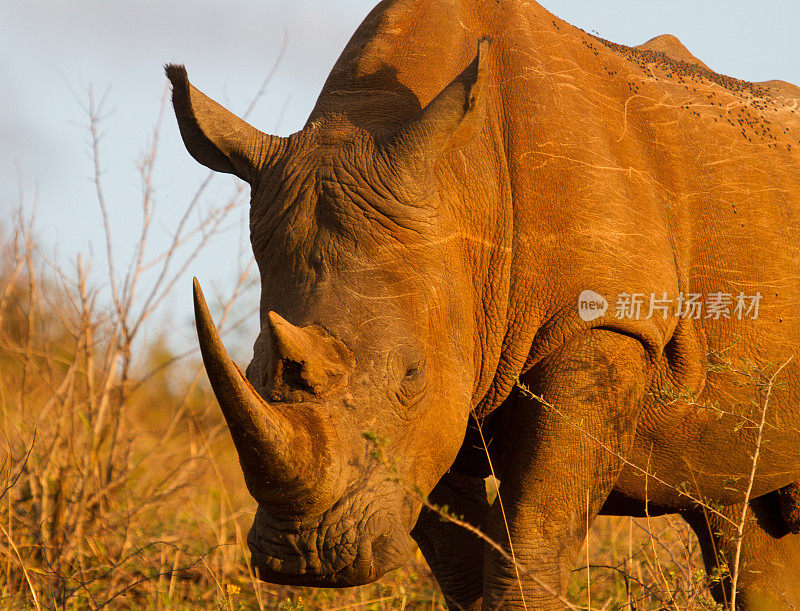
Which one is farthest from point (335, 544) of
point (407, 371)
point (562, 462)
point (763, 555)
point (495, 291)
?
point (763, 555)

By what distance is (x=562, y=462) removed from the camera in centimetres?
349

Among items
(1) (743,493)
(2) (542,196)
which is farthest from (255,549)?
(1) (743,493)

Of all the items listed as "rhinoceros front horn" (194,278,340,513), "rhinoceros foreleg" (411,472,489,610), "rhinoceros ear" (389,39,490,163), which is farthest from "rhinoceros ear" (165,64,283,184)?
"rhinoceros foreleg" (411,472,489,610)

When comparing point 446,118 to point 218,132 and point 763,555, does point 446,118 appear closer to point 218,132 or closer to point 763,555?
point 218,132

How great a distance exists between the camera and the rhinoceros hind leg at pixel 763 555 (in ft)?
16.0

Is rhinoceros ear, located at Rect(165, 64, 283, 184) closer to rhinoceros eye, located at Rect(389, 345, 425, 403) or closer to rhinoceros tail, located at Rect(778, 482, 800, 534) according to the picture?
rhinoceros eye, located at Rect(389, 345, 425, 403)

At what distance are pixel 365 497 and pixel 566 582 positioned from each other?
1.03 m

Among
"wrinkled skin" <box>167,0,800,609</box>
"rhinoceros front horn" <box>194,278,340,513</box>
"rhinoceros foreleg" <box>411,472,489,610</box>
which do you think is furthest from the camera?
"rhinoceros foreleg" <box>411,472,489,610</box>

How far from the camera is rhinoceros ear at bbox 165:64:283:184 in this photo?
138 inches

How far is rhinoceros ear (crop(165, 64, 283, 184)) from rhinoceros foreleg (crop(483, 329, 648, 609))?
1.24 m

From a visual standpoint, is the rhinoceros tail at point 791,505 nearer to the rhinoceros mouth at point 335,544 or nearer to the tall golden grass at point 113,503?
the tall golden grass at point 113,503

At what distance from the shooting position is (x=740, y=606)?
4961 millimetres

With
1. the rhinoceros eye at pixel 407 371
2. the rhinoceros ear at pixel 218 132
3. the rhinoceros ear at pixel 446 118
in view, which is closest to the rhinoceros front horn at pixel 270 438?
the rhinoceros eye at pixel 407 371

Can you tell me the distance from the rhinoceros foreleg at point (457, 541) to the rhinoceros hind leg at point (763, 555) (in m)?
1.11
